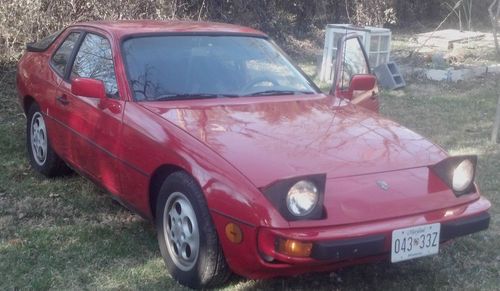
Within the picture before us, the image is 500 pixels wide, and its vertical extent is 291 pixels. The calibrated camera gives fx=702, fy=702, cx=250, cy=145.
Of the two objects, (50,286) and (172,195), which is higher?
(172,195)

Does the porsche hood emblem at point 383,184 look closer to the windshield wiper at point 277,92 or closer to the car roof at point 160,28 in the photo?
the windshield wiper at point 277,92

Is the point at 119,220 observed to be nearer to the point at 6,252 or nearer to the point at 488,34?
the point at 6,252

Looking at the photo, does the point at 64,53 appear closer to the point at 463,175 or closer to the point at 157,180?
the point at 157,180

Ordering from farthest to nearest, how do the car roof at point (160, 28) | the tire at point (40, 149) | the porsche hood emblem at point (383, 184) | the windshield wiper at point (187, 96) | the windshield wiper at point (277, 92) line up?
1. the tire at point (40, 149)
2. the car roof at point (160, 28)
3. the windshield wiper at point (277, 92)
4. the windshield wiper at point (187, 96)
5. the porsche hood emblem at point (383, 184)

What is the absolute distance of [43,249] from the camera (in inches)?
173

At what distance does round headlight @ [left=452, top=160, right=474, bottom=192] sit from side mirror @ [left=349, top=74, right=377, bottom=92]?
143 cm

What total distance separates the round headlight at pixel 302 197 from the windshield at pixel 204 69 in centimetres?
138

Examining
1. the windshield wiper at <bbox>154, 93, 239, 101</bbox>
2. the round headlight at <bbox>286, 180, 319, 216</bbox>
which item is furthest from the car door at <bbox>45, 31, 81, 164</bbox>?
the round headlight at <bbox>286, 180, 319, 216</bbox>

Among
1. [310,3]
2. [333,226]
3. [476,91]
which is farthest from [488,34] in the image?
[333,226]

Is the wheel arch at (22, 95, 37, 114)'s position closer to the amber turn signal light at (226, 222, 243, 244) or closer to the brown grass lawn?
the brown grass lawn

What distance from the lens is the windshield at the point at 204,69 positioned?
178 inches

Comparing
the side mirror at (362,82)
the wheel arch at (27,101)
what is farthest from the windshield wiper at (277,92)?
the wheel arch at (27,101)

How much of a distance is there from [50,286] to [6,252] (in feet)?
2.00

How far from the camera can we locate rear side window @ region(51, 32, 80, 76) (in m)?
5.42
